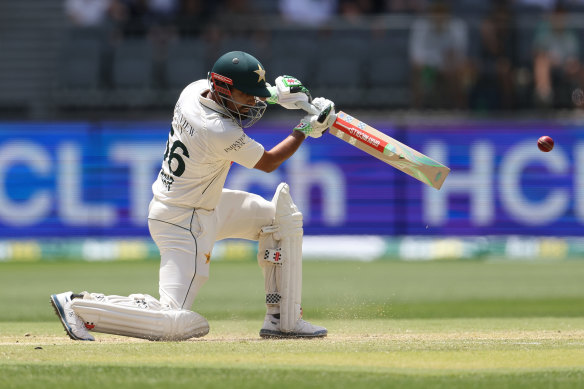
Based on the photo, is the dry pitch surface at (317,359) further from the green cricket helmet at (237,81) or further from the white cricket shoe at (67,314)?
the green cricket helmet at (237,81)

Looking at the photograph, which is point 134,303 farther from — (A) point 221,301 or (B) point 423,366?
(A) point 221,301

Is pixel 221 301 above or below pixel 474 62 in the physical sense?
below

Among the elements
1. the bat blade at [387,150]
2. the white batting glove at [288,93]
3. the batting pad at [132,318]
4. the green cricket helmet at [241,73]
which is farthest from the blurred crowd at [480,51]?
the batting pad at [132,318]

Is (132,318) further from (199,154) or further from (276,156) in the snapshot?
(276,156)

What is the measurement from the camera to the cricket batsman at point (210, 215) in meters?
5.84

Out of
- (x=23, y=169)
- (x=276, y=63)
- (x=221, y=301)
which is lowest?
(x=221, y=301)

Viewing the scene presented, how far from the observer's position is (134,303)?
5859mm

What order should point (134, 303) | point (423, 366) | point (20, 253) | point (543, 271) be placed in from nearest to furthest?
point (423, 366)
point (134, 303)
point (543, 271)
point (20, 253)

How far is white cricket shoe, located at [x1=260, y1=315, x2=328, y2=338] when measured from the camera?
20.4ft

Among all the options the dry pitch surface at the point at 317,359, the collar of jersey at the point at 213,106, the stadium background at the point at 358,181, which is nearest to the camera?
the dry pitch surface at the point at 317,359

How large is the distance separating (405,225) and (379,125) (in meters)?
1.31

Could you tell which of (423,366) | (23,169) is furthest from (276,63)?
(423,366)

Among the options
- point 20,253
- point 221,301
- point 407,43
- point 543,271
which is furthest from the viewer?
point 407,43

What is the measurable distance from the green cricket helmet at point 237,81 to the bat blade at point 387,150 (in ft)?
1.91
